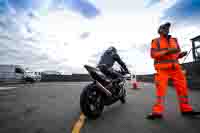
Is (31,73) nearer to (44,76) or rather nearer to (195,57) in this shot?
(44,76)

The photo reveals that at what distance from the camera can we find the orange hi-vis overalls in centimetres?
371

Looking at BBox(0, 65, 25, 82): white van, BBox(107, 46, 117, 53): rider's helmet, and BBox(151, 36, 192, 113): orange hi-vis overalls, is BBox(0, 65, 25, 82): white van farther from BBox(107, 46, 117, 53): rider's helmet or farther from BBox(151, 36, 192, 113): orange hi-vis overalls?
BBox(151, 36, 192, 113): orange hi-vis overalls

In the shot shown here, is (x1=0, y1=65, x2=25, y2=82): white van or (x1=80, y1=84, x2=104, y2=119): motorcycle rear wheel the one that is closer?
(x1=80, y1=84, x2=104, y2=119): motorcycle rear wheel

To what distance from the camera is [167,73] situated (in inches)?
150

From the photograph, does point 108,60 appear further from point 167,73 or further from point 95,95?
point 167,73

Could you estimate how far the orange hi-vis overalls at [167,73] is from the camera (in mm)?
3713

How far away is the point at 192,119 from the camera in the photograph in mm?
3383

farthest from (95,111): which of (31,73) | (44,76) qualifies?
(44,76)

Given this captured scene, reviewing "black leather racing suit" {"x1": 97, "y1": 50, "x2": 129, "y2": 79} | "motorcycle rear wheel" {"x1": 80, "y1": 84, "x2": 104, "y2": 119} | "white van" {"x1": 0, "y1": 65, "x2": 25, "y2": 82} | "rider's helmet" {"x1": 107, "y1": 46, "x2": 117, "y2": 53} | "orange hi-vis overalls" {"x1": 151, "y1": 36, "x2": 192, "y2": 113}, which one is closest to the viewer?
"motorcycle rear wheel" {"x1": 80, "y1": 84, "x2": 104, "y2": 119}

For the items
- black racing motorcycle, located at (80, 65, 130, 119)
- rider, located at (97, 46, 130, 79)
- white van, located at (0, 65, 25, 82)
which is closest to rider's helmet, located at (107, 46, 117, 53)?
rider, located at (97, 46, 130, 79)

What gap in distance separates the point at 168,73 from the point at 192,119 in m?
1.10

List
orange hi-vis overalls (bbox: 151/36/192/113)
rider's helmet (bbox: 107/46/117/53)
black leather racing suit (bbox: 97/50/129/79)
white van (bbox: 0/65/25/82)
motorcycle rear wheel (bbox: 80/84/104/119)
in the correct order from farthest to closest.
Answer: white van (bbox: 0/65/25/82), rider's helmet (bbox: 107/46/117/53), black leather racing suit (bbox: 97/50/129/79), orange hi-vis overalls (bbox: 151/36/192/113), motorcycle rear wheel (bbox: 80/84/104/119)

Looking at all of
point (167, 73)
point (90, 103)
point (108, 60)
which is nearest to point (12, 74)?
point (108, 60)

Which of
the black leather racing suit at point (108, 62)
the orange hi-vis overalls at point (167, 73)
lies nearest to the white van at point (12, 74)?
the black leather racing suit at point (108, 62)
